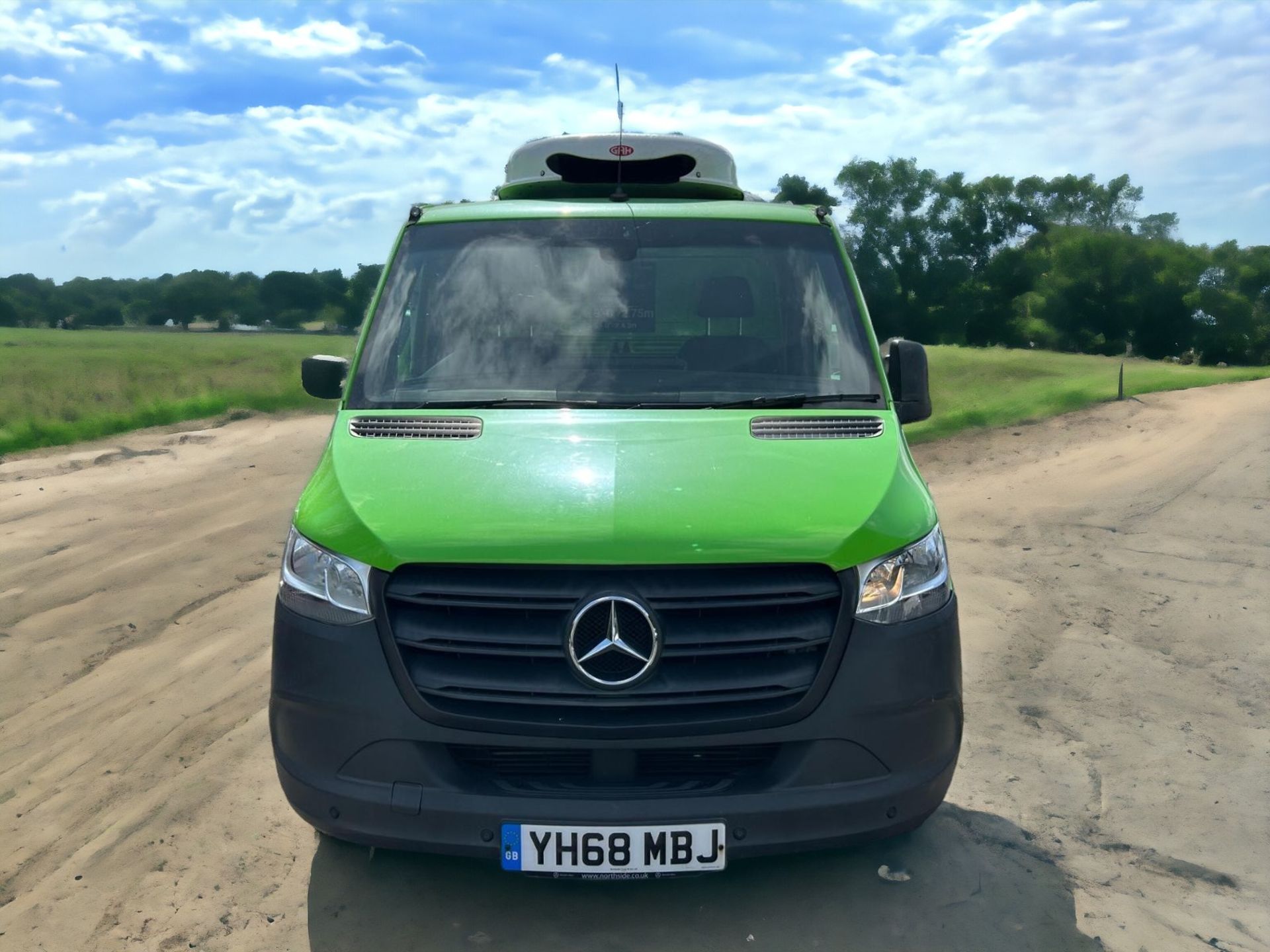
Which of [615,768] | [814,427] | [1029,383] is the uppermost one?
[814,427]

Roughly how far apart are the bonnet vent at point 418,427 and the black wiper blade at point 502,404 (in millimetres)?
132

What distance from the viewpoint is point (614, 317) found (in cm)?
484

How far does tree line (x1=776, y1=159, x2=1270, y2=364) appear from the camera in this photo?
1352 inches

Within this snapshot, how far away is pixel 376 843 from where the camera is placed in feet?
12.0

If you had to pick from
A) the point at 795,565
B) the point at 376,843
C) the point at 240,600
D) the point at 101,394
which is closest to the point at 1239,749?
the point at 795,565

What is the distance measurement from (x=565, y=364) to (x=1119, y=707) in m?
3.32

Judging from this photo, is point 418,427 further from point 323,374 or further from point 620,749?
point 620,749

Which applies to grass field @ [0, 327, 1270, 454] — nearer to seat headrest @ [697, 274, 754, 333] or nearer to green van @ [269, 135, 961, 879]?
seat headrest @ [697, 274, 754, 333]

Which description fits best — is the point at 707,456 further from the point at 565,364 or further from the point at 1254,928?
the point at 1254,928

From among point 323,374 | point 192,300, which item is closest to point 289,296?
point 192,300

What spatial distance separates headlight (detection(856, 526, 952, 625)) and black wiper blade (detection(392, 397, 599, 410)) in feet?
4.19

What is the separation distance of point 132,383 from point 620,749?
19.3m

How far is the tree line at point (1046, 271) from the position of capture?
34344mm

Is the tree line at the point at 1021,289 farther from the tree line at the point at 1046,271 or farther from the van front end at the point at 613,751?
the van front end at the point at 613,751
